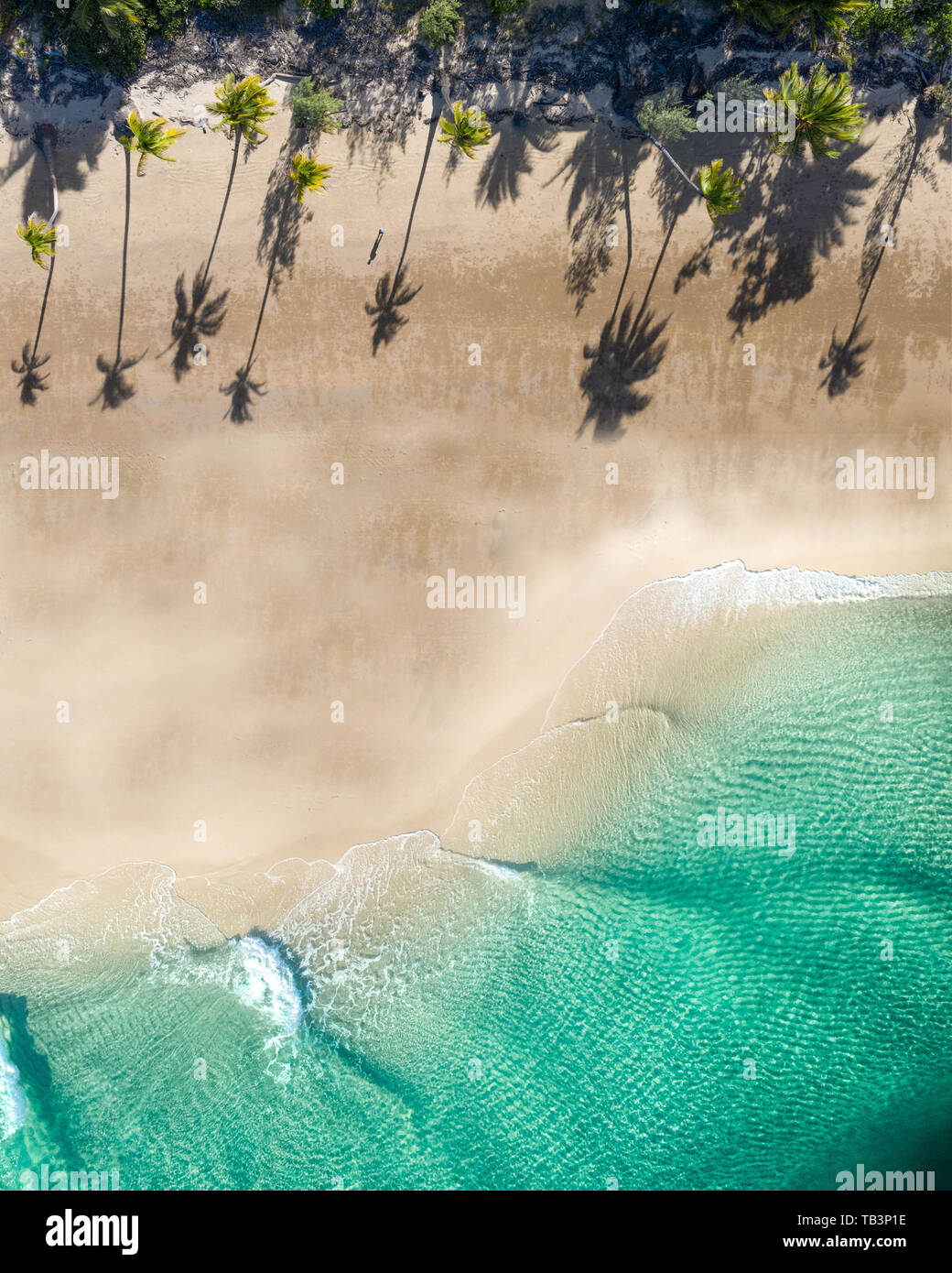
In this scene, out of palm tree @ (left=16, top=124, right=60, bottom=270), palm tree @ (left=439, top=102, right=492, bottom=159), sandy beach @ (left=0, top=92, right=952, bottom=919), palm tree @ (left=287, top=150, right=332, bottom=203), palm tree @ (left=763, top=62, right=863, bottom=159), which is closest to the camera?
palm tree @ (left=763, top=62, right=863, bottom=159)

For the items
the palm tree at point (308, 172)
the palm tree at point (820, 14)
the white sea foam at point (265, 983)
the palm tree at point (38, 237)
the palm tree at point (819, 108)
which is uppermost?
the palm tree at point (820, 14)

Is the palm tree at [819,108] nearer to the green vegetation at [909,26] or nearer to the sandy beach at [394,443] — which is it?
the sandy beach at [394,443]

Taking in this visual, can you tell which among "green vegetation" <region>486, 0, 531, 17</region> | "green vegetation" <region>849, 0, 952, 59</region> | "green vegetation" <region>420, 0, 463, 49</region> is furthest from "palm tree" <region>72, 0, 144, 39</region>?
"green vegetation" <region>849, 0, 952, 59</region>

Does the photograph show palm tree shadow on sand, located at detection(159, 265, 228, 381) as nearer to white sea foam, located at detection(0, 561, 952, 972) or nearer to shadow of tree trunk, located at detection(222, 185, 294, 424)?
shadow of tree trunk, located at detection(222, 185, 294, 424)

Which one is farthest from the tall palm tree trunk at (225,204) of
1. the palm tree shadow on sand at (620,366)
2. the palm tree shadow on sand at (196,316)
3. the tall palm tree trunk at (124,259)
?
the palm tree shadow on sand at (620,366)
